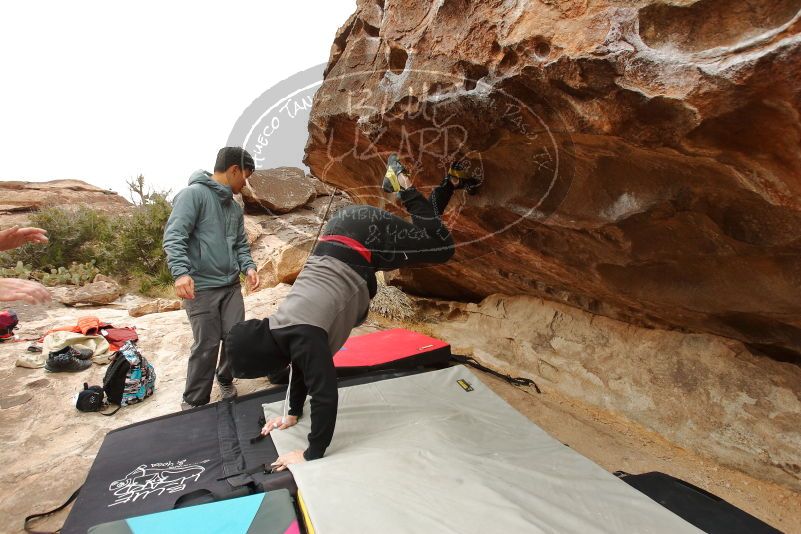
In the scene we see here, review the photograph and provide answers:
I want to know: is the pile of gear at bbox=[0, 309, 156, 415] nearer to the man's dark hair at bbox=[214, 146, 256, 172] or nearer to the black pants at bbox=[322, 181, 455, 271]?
the man's dark hair at bbox=[214, 146, 256, 172]

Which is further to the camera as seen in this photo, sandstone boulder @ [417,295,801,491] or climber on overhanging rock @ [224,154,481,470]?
sandstone boulder @ [417,295,801,491]

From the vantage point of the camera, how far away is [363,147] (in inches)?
129

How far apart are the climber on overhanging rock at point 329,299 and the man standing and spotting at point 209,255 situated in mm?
782

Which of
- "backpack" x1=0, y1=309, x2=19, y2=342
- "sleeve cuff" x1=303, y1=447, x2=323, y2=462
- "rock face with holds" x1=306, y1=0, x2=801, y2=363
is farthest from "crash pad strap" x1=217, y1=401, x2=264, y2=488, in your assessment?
"backpack" x1=0, y1=309, x2=19, y2=342

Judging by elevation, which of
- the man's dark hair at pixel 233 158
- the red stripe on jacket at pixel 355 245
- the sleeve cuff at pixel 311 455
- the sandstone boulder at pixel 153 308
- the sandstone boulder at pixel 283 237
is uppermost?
the man's dark hair at pixel 233 158

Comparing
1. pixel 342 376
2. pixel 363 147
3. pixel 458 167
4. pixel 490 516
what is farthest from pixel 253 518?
pixel 363 147

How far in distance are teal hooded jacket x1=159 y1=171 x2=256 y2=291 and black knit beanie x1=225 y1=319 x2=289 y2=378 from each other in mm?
965

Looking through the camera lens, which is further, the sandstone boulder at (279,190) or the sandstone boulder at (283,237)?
the sandstone boulder at (279,190)

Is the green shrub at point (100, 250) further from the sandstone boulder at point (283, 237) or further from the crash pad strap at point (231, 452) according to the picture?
the crash pad strap at point (231, 452)

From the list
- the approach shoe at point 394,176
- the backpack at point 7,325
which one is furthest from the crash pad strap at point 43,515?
the backpack at point 7,325

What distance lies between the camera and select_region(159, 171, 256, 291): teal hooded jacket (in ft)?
8.87

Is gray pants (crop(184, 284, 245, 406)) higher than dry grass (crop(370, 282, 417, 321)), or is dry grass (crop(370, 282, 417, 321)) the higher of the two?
gray pants (crop(184, 284, 245, 406))

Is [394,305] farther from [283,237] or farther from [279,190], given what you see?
[279,190]

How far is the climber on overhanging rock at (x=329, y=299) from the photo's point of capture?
1961 millimetres
